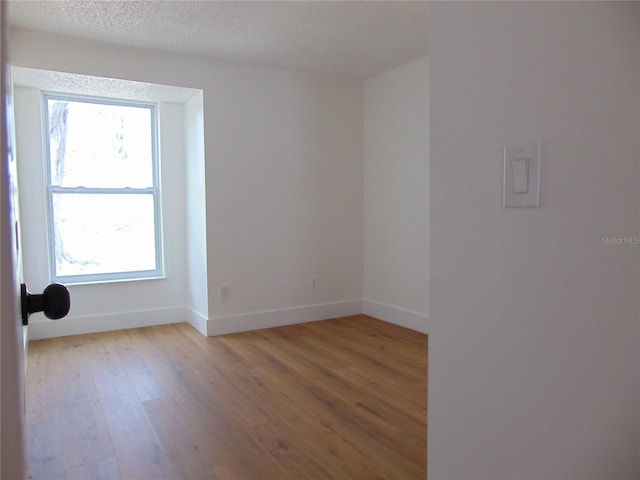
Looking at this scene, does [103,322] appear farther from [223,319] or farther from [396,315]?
[396,315]

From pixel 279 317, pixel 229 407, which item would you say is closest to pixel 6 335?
pixel 229 407

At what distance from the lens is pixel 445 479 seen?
1.18 metres

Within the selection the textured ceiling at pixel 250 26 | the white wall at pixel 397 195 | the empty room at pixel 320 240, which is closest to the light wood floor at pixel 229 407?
the empty room at pixel 320 240

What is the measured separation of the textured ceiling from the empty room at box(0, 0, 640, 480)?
0.02 meters

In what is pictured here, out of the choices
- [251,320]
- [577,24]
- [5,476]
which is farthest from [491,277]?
[251,320]

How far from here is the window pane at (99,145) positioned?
3.91 m

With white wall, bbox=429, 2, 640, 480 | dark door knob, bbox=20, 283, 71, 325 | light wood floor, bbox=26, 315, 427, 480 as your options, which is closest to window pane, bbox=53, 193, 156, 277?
light wood floor, bbox=26, 315, 427, 480

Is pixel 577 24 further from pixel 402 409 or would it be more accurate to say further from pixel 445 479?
pixel 402 409

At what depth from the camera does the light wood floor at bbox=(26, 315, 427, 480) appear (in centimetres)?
196

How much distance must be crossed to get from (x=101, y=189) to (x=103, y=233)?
395 millimetres

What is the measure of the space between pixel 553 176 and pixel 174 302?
13.4 feet

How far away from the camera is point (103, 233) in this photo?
4141 mm

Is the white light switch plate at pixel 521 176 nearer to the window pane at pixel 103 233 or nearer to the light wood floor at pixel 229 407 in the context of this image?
the light wood floor at pixel 229 407

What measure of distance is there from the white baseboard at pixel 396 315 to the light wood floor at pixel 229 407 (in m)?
0.17
